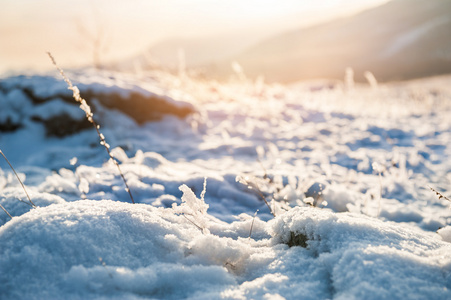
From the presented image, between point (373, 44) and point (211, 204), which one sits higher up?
point (373, 44)

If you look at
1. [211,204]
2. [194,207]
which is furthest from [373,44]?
[194,207]

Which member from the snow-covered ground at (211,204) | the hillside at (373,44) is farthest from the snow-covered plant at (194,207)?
the hillside at (373,44)

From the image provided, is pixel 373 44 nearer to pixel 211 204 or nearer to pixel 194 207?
pixel 211 204

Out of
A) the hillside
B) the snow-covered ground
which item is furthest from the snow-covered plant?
the hillside

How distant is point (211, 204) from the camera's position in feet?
8.79

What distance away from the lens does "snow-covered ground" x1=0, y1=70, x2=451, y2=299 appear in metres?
1.25

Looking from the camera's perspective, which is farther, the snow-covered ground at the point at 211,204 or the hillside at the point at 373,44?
the hillside at the point at 373,44

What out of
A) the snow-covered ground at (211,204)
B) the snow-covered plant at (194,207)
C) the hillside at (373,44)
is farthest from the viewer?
the hillside at (373,44)

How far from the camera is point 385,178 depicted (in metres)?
3.83

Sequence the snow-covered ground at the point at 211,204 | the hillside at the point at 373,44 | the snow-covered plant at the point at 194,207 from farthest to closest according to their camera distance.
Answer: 1. the hillside at the point at 373,44
2. the snow-covered plant at the point at 194,207
3. the snow-covered ground at the point at 211,204

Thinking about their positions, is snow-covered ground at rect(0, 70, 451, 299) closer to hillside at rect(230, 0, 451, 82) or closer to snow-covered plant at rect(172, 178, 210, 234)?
snow-covered plant at rect(172, 178, 210, 234)

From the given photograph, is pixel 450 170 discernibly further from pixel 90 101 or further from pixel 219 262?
pixel 90 101

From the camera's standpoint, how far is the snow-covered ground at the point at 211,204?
125 centimetres

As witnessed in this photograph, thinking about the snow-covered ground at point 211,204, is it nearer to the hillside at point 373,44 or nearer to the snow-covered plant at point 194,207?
the snow-covered plant at point 194,207
